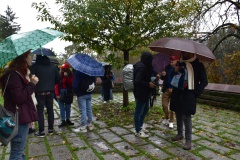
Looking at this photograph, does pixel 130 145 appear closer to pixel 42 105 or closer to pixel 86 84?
pixel 86 84

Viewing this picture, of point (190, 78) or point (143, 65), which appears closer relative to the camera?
point (190, 78)

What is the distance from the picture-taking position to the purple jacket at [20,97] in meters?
2.39

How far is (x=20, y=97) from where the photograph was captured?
7.94 feet

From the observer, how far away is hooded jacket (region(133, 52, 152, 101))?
13.7 ft

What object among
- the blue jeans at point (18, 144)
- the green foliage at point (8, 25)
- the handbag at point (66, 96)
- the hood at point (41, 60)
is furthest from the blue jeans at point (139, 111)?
the green foliage at point (8, 25)

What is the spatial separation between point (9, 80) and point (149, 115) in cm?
481

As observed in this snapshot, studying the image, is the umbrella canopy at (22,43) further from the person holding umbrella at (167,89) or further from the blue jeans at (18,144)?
the person holding umbrella at (167,89)

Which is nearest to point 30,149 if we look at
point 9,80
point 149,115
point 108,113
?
point 9,80

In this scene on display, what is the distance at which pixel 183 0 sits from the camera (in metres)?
6.49

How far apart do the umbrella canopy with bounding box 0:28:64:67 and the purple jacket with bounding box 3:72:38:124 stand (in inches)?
11.4

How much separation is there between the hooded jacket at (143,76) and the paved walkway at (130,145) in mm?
994

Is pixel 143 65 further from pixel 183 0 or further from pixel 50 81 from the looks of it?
pixel 183 0

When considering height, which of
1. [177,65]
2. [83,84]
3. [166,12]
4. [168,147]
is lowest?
[168,147]

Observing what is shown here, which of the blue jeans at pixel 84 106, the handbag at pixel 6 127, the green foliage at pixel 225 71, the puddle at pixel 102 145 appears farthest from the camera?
the green foliage at pixel 225 71
